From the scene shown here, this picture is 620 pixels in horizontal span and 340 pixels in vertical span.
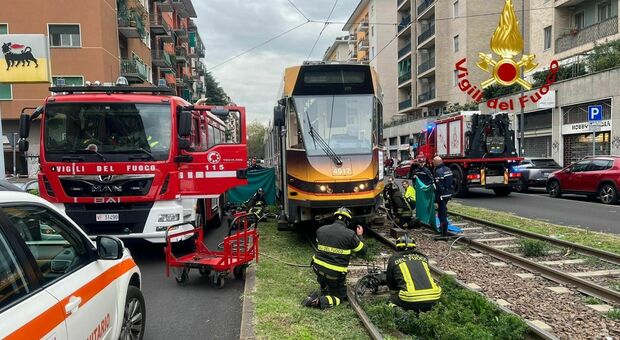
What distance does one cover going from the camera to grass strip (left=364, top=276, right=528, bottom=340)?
15.1ft

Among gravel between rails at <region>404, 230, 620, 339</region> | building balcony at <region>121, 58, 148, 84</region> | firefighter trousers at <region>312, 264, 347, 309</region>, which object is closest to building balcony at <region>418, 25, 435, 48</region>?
building balcony at <region>121, 58, 148, 84</region>

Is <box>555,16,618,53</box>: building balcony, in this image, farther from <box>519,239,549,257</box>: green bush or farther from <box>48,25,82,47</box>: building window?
<box>48,25,82,47</box>: building window

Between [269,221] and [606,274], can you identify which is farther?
[269,221]

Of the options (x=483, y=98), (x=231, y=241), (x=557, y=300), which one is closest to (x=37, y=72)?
(x=231, y=241)

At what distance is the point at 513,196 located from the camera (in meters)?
20.7

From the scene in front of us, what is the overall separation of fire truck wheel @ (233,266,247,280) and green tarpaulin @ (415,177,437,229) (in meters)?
5.35

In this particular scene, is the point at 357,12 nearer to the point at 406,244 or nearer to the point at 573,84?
the point at 573,84

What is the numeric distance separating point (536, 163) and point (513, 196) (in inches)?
109

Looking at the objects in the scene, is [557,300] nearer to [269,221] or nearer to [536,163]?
[269,221]

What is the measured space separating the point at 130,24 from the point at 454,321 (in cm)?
3469

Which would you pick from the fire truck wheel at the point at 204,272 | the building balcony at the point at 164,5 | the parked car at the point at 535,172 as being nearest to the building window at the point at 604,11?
the parked car at the point at 535,172

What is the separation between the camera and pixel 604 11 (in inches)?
1105

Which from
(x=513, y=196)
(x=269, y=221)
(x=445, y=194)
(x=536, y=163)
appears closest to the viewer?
(x=445, y=194)

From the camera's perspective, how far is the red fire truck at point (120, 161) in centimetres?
825
